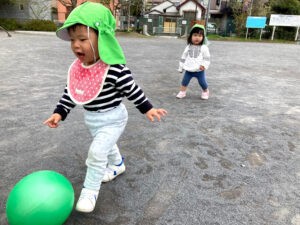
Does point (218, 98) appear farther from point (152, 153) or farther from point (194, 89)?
point (152, 153)

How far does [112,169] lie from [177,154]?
85 centimetres

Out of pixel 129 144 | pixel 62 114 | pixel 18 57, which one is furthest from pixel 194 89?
pixel 18 57

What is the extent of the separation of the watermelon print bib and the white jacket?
132 inches

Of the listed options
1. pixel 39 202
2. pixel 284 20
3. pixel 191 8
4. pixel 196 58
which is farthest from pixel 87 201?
pixel 191 8

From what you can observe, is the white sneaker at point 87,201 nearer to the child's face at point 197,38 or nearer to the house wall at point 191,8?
the child's face at point 197,38

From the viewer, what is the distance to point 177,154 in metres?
3.23

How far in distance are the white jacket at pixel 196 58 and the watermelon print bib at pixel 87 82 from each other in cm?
335

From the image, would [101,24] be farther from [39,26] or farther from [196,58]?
[39,26]

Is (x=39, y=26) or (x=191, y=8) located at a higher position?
(x=191, y=8)

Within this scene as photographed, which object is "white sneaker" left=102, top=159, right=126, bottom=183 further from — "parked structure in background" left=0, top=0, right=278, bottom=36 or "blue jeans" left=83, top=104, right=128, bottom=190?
"parked structure in background" left=0, top=0, right=278, bottom=36

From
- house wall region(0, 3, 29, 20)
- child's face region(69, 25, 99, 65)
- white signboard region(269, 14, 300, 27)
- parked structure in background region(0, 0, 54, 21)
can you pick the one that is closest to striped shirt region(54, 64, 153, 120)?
child's face region(69, 25, 99, 65)

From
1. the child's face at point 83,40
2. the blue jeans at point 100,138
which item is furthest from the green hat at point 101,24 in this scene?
the blue jeans at point 100,138

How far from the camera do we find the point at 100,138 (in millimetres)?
2199

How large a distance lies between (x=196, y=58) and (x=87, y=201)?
3.78 metres
